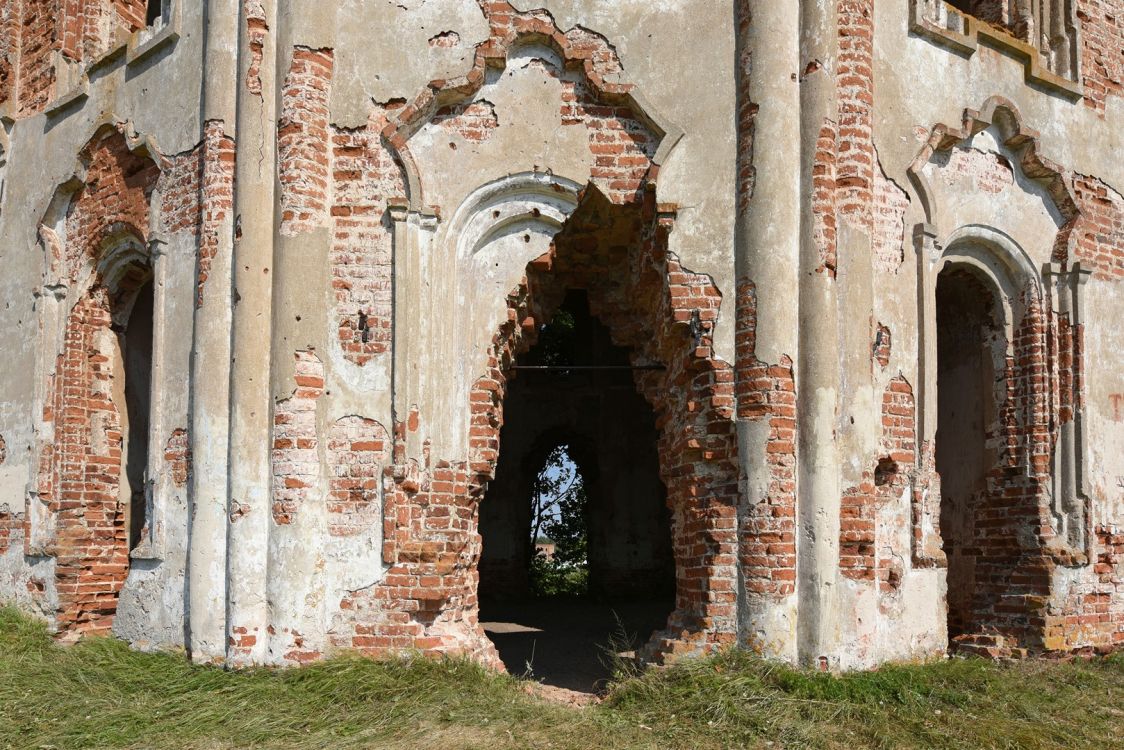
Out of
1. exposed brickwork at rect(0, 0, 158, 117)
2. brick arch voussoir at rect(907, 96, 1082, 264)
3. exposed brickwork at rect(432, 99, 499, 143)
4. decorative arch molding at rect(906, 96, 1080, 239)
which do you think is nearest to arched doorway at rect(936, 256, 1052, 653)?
brick arch voussoir at rect(907, 96, 1082, 264)

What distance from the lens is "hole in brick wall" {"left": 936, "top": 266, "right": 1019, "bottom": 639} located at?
8.39m

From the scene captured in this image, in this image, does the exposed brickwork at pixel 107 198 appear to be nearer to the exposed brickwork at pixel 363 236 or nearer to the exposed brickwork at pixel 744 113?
the exposed brickwork at pixel 363 236

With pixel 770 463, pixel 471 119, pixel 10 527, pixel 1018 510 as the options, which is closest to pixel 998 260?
pixel 1018 510

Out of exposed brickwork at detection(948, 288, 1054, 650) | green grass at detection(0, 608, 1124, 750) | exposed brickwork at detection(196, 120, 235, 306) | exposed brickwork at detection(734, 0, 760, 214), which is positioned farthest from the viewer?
exposed brickwork at detection(948, 288, 1054, 650)

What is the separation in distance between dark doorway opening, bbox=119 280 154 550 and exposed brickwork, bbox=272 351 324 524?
109 inches

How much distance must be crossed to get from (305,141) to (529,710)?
4062mm

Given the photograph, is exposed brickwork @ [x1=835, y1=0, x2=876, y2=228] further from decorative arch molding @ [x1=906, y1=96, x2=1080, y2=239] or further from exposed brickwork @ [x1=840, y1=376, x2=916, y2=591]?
exposed brickwork @ [x1=840, y1=376, x2=916, y2=591]

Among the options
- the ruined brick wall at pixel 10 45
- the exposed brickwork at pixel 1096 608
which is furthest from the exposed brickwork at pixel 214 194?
the exposed brickwork at pixel 1096 608

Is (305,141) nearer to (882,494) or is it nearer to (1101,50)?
(882,494)

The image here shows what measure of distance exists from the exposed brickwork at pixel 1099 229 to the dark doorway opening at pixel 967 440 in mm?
834

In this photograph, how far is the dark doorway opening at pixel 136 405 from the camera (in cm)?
916

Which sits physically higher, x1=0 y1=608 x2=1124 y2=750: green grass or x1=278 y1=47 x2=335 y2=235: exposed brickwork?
x1=278 y1=47 x2=335 y2=235: exposed brickwork

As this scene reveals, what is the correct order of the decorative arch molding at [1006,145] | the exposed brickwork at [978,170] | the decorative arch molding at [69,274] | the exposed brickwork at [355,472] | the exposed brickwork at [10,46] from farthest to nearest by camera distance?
the exposed brickwork at [10,46] < the decorative arch molding at [69,274] < the exposed brickwork at [978,170] < the decorative arch molding at [1006,145] < the exposed brickwork at [355,472]

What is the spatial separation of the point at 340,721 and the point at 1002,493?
554 centimetres
